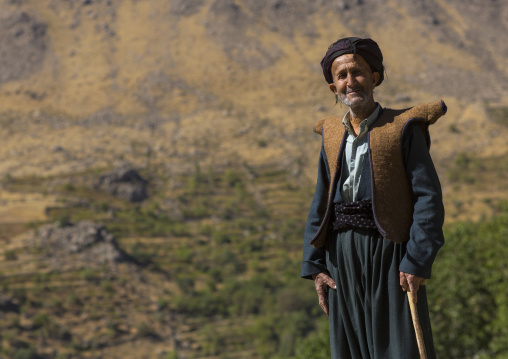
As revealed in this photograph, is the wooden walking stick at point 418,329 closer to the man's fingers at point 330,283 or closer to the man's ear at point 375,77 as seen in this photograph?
the man's fingers at point 330,283

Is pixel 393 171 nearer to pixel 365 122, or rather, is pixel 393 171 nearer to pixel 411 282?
pixel 365 122

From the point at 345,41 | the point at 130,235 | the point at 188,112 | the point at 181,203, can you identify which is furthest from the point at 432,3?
the point at 345,41

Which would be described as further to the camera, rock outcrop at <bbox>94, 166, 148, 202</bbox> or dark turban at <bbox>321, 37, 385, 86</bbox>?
rock outcrop at <bbox>94, 166, 148, 202</bbox>

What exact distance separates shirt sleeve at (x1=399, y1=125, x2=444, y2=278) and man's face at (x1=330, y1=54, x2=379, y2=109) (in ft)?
0.90

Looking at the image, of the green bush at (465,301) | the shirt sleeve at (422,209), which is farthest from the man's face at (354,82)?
the green bush at (465,301)

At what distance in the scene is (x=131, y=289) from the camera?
67.6 meters

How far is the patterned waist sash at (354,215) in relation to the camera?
3.68m

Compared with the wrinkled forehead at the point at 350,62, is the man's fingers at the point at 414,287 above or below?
below

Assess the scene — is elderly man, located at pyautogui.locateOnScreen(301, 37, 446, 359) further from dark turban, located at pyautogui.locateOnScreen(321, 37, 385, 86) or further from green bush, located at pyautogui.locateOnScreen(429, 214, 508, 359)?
green bush, located at pyautogui.locateOnScreen(429, 214, 508, 359)

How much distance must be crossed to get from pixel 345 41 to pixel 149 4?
11549 cm

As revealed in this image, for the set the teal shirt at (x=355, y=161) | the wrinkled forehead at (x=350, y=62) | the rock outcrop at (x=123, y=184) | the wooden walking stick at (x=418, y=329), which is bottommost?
the wooden walking stick at (x=418, y=329)

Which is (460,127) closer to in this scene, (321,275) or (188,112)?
(188,112)

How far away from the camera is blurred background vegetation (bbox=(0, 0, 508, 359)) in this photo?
6475 centimetres

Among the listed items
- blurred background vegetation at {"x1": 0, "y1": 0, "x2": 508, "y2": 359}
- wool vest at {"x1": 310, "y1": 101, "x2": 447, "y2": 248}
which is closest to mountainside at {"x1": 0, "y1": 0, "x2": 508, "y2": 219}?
blurred background vegetation at {"x1": 0, "y1": 0, "x2": 508, "y2": 359}
